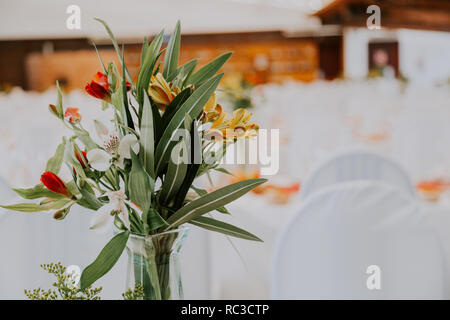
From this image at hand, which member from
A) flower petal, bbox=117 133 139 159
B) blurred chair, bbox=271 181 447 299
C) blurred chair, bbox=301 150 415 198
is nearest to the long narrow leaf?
flower petal, bbox=117 133 139 159

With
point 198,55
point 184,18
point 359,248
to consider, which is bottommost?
point 359,248

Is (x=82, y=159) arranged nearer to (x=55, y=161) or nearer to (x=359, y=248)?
(x=55, y=161)

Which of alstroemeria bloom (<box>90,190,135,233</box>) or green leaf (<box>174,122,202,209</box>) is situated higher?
green leaf (<box>174,122,202,209</box>)

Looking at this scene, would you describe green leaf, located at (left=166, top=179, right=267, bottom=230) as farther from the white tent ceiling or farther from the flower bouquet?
the white tent ceiling

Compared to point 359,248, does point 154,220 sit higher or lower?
higher

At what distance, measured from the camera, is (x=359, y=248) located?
1125 mm

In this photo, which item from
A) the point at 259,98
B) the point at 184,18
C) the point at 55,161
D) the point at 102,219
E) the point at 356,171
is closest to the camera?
the point at 102,219

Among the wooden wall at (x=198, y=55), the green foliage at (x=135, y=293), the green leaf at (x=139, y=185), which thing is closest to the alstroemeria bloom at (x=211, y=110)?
the green leaf at (x=139, y=185)

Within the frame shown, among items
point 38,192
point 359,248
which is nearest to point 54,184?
point 38,192

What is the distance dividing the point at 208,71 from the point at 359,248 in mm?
614

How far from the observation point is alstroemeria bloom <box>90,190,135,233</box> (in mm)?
579

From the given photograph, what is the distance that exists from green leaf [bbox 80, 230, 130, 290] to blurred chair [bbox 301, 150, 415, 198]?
57.5 inches

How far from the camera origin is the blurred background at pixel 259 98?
1341 millimetres
